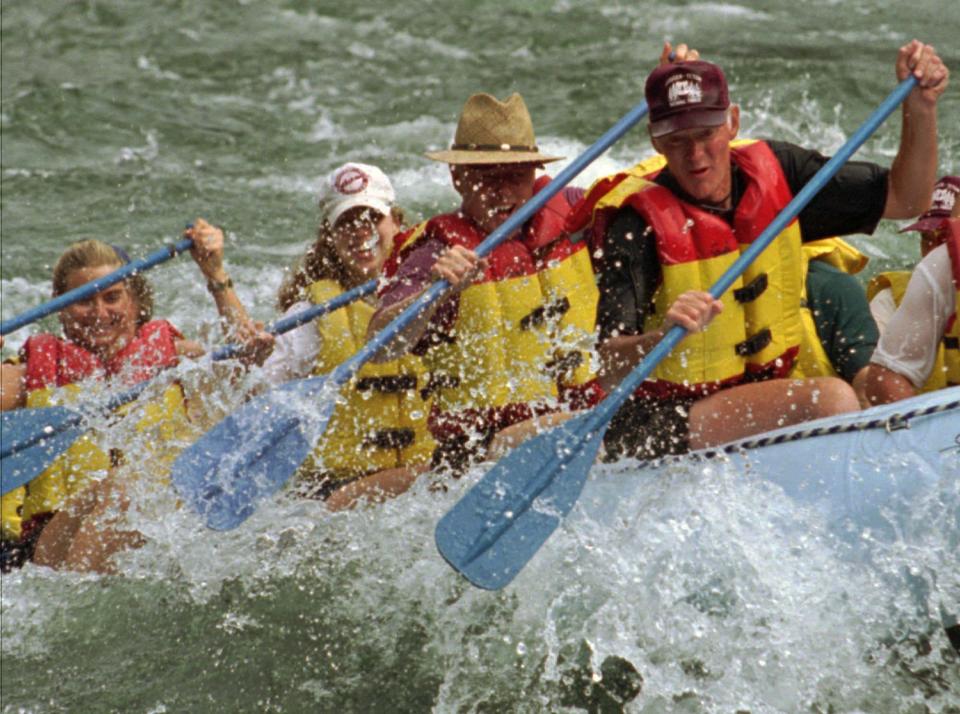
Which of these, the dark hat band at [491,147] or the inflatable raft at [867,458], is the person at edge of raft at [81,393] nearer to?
the dark hat band at [491,147]

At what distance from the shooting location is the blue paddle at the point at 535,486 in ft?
11.6

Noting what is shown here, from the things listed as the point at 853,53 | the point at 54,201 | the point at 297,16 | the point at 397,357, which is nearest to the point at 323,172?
the point at 54,201

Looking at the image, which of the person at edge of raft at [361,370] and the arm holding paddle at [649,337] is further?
the person at edge of raft at [361,370]

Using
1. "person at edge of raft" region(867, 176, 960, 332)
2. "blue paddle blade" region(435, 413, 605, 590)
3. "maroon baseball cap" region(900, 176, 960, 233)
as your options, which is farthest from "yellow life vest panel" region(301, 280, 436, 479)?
"maroon baseball cap" region(900, 176, 960, 233)

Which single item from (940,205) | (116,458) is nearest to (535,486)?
(116,458)

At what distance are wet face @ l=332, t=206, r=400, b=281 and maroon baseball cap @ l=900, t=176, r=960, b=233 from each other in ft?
4.96

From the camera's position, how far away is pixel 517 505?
3629 millimetres

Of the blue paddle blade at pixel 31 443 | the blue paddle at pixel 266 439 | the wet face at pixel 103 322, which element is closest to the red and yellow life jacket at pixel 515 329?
the blue paddle at pixel 266 439

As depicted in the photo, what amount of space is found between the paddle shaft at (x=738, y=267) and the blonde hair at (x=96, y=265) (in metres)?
1.70

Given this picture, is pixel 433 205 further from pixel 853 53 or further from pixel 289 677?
pixel 289 677

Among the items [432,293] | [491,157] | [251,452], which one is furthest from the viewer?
[251,452]


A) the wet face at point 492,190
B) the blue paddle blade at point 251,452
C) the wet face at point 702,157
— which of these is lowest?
the blue paddle blade at point 251,452

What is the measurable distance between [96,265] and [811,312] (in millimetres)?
2142

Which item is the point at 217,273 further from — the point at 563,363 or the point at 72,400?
the point at 563,363
